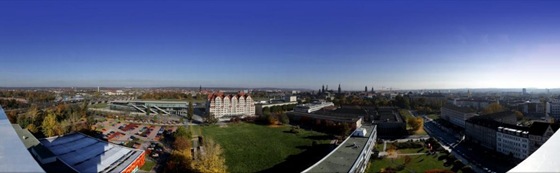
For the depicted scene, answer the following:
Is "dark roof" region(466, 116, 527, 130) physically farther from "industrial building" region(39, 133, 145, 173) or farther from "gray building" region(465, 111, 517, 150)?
"industrial building" region(39, 133, 145, 173)

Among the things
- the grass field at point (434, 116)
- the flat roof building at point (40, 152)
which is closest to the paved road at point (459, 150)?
the grass field at point (434, 116)

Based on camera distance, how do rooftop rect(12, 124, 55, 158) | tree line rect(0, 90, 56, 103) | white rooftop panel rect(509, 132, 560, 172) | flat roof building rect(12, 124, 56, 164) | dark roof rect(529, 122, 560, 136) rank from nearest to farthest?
white rooftop panel rect(509, 132, 560, 172) → flat roof building rect(12, 124, 56, 164) → rooftop rect(12, 124, 55, 158) → dark roof rect(529, 122, 560, 136) → tree line rect(0, 90, 56, 103)

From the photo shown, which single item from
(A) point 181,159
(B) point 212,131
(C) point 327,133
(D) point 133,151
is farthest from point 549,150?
(B) point 212,131

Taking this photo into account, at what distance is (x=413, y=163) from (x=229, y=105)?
9.19 metres

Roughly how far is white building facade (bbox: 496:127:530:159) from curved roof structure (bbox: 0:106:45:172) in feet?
27.4

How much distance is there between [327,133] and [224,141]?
353 cm

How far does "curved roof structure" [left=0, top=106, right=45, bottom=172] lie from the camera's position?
195cm

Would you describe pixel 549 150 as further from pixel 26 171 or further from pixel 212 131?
pixel 212 131

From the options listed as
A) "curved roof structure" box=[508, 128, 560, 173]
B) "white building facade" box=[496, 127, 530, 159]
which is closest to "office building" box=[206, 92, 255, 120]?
"white building facade" box=[496, 127, 530, 159]

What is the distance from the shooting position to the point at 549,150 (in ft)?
6.79

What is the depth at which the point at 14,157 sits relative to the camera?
7.20 feet

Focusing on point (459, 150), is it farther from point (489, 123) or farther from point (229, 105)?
point (229, 105)

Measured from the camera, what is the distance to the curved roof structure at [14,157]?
195cm

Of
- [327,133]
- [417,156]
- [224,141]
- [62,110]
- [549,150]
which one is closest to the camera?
[549,150]
